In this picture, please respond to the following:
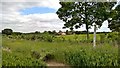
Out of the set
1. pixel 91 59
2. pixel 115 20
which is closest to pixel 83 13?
pixel 115 20

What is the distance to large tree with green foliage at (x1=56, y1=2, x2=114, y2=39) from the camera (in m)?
22.0

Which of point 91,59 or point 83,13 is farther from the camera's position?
point 83,13

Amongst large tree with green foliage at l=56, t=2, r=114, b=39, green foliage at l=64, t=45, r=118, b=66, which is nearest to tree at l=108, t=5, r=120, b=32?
large tree with green foliage at l=56, t=2, r=114, b=39

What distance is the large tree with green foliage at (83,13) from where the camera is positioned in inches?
866

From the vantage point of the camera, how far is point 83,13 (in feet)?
77.9

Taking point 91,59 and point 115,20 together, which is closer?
point 91,59

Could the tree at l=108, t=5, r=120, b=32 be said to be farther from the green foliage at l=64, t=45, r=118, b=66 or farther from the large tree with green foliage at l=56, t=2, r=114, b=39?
the green foliage at l=64, t=45, r=118, b=66

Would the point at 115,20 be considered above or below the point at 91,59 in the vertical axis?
above

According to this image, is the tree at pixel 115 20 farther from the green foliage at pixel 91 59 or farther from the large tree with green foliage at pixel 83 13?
the green foliage at pixel 91 59

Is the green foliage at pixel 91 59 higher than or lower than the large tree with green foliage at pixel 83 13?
lower

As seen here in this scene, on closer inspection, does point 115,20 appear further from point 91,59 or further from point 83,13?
point 91,59

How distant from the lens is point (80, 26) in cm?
2402

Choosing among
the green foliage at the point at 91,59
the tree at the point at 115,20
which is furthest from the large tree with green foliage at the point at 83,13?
the green foliage at the point at 91,59

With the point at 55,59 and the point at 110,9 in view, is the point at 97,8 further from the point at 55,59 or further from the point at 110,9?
the point at 55,59
